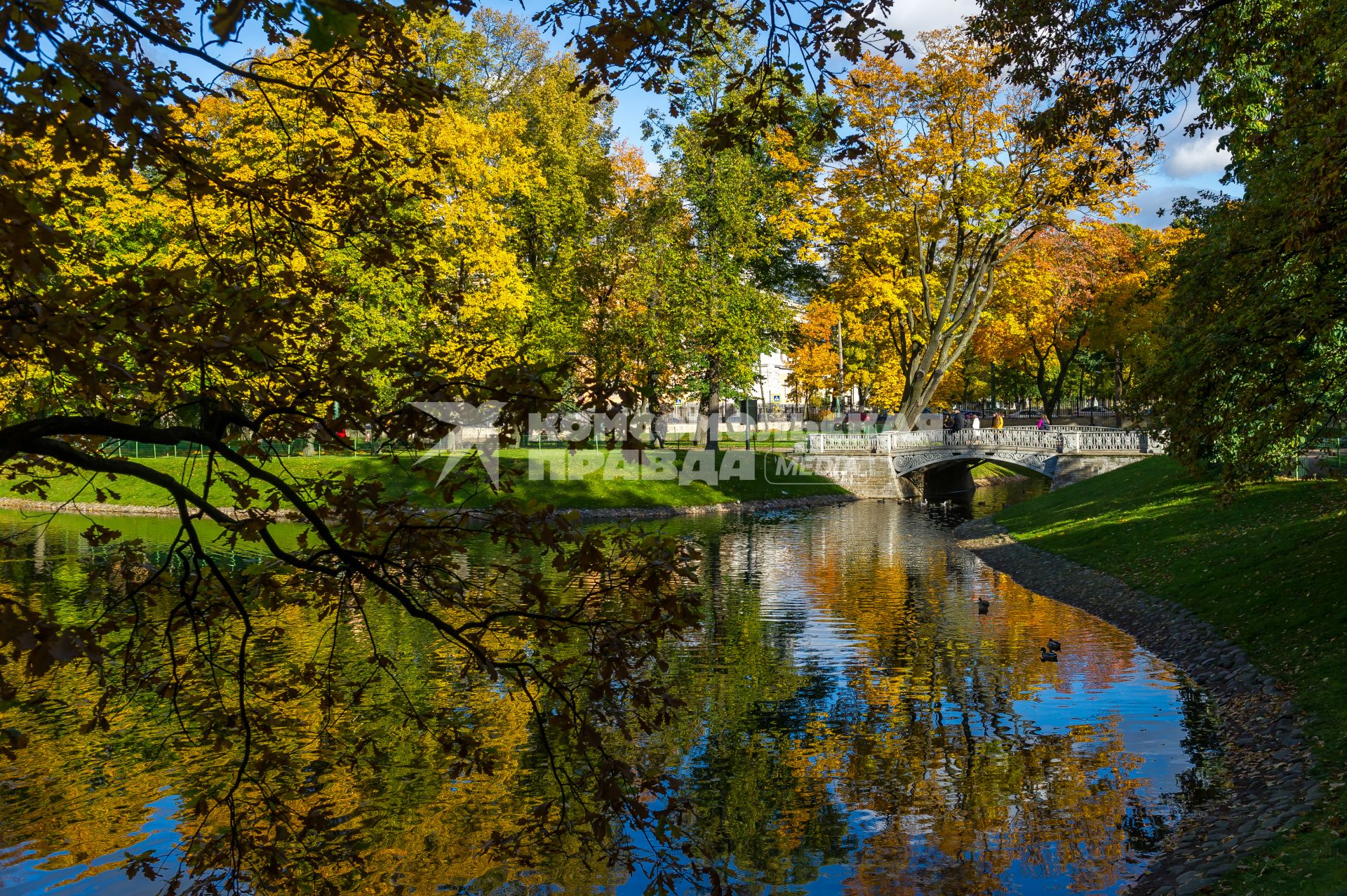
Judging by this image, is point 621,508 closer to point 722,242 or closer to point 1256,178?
point 722,242

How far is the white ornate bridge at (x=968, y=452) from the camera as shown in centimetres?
4422

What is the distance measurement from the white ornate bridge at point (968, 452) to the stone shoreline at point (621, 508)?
2.36m

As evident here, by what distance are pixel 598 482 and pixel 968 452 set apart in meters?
18.4

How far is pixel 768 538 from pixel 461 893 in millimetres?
28046

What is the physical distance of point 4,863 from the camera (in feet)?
34.1

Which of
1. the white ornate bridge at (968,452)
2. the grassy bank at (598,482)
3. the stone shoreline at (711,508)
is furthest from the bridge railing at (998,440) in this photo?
the stone shoreline at (711,508)

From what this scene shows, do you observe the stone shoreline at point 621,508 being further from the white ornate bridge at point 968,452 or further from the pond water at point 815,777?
the pond water at point 815,777

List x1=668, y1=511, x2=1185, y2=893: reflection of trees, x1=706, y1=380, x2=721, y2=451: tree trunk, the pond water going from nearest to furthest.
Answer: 1. the pond water
2. x1=668, y1=511, x2=1185, y2=893: reflection of trees
3. x1=706, y1=380, x2=721, y2=451: tree trunk

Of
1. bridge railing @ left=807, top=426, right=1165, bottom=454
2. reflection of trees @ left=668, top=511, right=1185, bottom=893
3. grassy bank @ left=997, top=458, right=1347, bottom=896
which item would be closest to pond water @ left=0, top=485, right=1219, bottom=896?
reflection of trees @ left=668, top=511, right=1185, bottom=893

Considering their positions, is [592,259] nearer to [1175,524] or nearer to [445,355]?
[1175,524]

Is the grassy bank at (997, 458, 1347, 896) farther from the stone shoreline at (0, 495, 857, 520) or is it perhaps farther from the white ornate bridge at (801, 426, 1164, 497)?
the stone shoreline at (0, 495, 857, 520)

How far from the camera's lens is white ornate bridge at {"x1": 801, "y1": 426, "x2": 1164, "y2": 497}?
44219mm

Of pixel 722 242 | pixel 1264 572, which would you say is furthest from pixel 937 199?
pixel 1264 572

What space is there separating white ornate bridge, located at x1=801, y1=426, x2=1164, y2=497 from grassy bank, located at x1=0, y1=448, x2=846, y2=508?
63.2 inches
